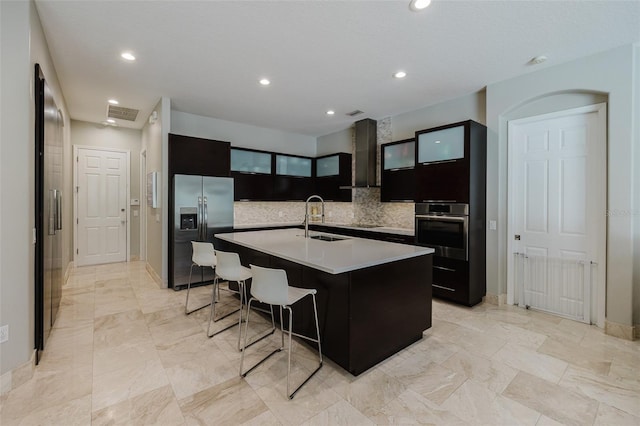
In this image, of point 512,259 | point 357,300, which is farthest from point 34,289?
point 512,259

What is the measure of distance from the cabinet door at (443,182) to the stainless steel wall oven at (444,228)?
0.31ft

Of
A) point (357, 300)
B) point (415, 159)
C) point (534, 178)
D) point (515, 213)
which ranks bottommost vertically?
point (357, 300)

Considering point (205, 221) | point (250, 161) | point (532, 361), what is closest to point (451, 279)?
point (532, 361)

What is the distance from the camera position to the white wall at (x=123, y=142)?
5680 millimetres

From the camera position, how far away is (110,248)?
5.99 m

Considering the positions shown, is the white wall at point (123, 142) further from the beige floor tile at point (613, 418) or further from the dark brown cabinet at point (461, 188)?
the beige floor tile at point (613, 418)

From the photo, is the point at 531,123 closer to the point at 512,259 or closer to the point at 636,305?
the point at 512,259

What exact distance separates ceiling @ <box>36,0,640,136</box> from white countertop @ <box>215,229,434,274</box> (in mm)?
1962

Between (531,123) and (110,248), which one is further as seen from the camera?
(110,248)

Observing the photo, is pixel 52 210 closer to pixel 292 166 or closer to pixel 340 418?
pixel 340 418

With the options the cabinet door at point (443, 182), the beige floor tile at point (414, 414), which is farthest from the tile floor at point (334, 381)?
the cabinet door at point (443, 182)

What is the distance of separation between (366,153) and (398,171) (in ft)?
2.75

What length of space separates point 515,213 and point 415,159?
1.44 m

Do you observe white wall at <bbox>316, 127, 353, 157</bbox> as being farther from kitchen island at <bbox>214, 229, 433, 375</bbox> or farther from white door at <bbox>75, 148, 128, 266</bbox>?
white door at <bbox>75, 148, 128, 266</bbox>
